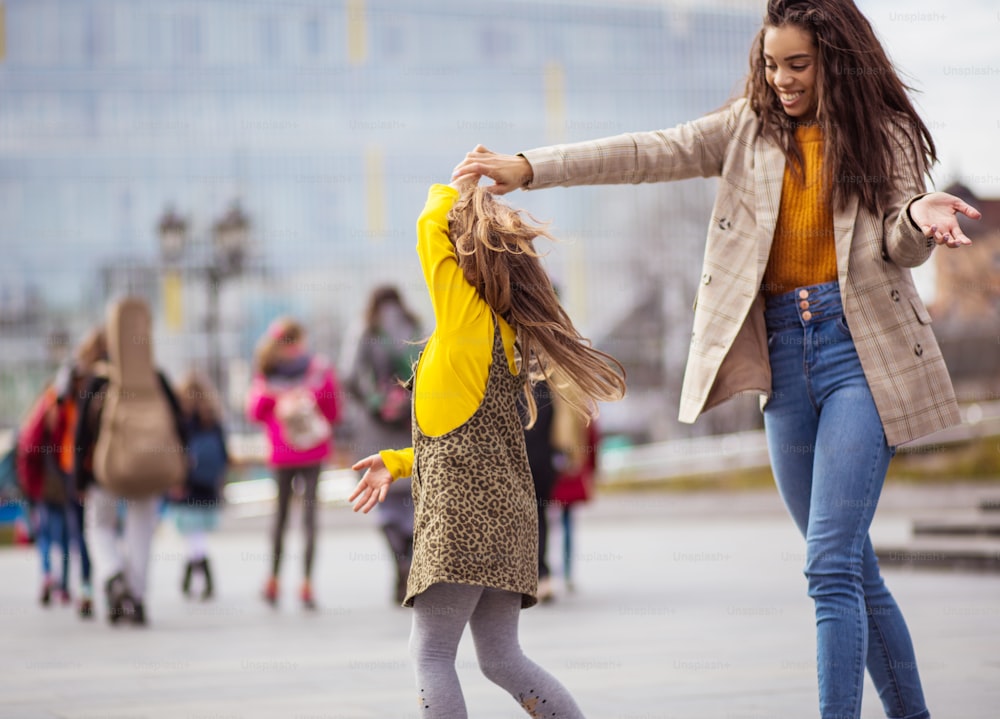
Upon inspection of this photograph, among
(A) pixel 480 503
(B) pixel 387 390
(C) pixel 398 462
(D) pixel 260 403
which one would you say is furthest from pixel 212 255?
(A) pixel 480 503

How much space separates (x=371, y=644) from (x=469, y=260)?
4.12 meters

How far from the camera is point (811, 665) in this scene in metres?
5.78

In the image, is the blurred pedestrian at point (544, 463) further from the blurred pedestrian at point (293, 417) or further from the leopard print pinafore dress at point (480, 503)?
the leopard print pinafore dress at point (480, 503)

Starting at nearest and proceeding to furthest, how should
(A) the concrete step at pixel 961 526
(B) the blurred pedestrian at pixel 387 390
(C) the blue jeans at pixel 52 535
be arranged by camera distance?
(B) the blurred pedestrian at pixel 387 390
(C) the blue jeans at pixel 52 535
(A) the concrete step at pixel 961 526

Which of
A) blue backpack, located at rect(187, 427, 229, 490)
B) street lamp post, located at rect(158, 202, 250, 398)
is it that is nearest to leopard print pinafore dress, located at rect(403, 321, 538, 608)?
blue backpack, located at rect(187, 427, 229, 490)

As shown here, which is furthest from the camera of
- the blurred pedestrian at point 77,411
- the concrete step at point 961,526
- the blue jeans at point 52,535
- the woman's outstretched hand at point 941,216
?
the concrete step at point 961,526

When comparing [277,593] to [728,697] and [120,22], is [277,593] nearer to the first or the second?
[728,697]

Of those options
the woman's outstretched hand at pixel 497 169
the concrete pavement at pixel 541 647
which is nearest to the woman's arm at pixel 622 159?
the woman's outstretched hand at pixel 497 169

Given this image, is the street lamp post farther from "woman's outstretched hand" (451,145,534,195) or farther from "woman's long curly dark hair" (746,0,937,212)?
"woman's long curly dark hair" (746,0,937,212)

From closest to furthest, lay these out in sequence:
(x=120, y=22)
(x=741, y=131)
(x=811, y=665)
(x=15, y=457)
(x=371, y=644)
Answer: (x=741, y=131)
(x=811, y=665)
(x=371, y=644)
(x=15, y=457)
(x=120, y=22)

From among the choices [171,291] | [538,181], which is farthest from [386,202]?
[538,181]

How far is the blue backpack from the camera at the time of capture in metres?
10.9

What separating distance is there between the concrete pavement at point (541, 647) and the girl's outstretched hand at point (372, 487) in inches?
64.8

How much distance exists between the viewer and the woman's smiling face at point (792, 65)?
355 cm
